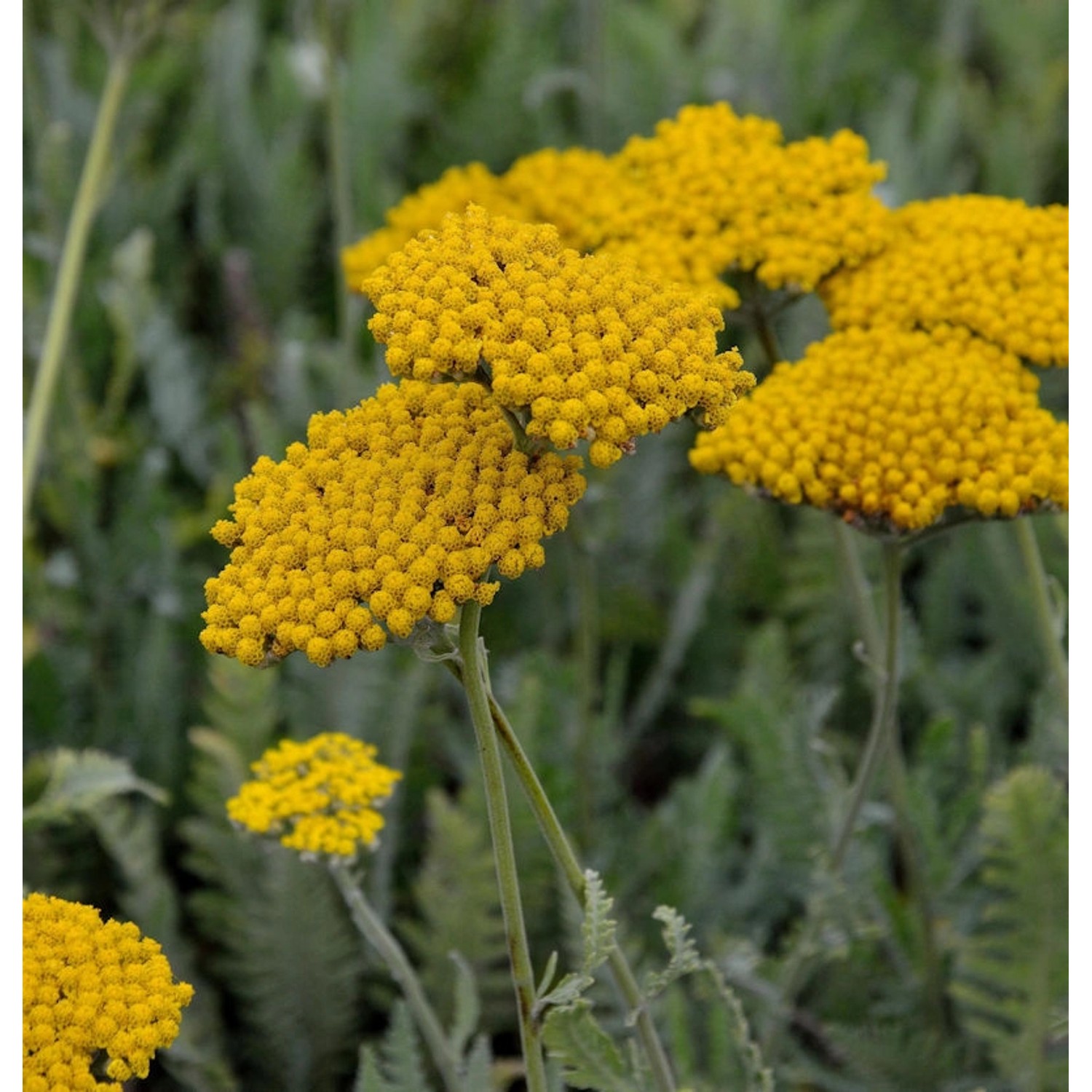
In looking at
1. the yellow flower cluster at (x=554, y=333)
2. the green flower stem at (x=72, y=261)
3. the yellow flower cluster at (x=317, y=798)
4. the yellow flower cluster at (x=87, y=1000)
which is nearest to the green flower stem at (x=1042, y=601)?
the yellow flower cluster at (x=554, y=333)

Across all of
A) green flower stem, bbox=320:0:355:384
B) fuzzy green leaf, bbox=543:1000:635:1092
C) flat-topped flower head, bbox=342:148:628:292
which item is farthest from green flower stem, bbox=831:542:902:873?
green flower stem, bbox=320:0:355:384

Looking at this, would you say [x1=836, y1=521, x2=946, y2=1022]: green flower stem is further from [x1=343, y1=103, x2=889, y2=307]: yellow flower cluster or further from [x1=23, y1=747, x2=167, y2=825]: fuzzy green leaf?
[x1=23, y1=747, x2=167, y2=825]: fuzzy green leaf

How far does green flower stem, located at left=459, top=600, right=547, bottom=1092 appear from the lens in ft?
2.55

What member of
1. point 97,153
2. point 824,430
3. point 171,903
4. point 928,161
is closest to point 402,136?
point 928,161

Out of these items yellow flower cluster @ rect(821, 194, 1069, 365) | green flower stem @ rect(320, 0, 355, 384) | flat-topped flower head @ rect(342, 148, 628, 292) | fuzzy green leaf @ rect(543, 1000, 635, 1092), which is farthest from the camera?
green flower stem @ rect(320, 0, 355, 384)

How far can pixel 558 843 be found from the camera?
32.5 inches

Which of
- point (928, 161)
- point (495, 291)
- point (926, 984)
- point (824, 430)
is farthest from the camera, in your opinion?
point (928, 161)

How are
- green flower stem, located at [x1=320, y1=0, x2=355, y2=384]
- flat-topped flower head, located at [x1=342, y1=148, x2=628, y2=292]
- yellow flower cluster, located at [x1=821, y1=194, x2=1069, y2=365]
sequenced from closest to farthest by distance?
yellow flower cluster, located at [x1=821, y1=194, x2=1069, y2=365] < flat-topped flower head, located at [x1=342, y1=148, x2=628, y2=292] < green flower stem, located at [x1=320, y1=0, x2=355, y2=384]

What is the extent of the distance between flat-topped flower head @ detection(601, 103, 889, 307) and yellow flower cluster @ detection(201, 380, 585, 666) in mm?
315

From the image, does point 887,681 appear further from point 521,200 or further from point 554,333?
point 521,200

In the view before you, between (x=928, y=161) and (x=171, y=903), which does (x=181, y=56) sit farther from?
(x=171, y=903)

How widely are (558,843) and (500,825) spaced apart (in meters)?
0.05

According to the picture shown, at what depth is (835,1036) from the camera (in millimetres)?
1301

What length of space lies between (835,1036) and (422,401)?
76 cm
